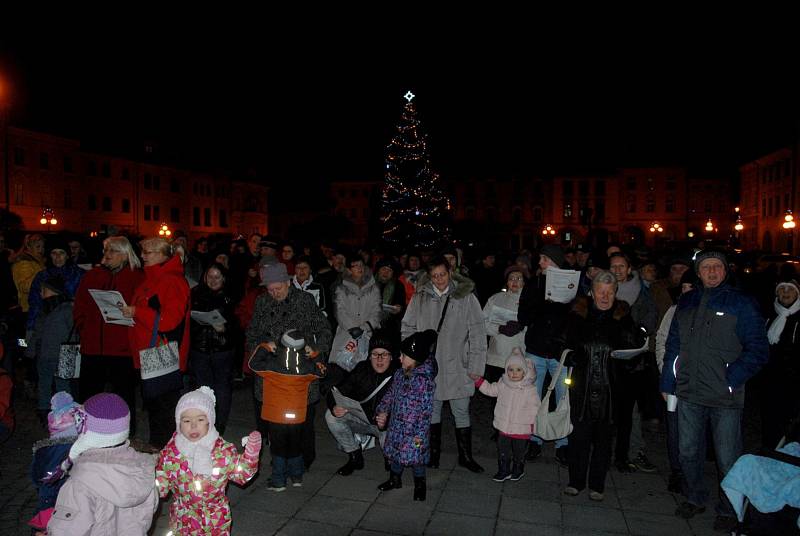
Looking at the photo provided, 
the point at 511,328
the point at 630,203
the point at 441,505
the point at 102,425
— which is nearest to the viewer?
the point at 102,425

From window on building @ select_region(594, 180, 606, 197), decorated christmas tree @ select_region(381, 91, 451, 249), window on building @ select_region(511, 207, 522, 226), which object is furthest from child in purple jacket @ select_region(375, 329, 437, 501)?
window on building @ select_region(511, 207, 522, 226)

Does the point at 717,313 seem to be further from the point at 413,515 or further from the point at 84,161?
the point at 84,161

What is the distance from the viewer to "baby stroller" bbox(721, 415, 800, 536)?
3939mm

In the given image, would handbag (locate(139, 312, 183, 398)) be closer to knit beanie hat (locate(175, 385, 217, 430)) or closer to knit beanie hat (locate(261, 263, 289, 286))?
knit beanie hat (locate(261, 263, 289, 286))

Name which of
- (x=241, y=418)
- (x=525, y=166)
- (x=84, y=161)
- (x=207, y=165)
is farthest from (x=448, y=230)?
(x=525, y=166)

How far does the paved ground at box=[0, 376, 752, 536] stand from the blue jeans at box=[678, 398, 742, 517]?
238mm

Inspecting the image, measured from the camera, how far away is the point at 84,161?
180 ft

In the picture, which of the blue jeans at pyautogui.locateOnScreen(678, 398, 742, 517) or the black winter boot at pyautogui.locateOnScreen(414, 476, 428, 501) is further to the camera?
the black winter boot at pyautogui.locateOnScreen(414, 476, 428, 501)

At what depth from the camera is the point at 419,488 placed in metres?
5.66

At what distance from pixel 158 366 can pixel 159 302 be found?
0.59 m

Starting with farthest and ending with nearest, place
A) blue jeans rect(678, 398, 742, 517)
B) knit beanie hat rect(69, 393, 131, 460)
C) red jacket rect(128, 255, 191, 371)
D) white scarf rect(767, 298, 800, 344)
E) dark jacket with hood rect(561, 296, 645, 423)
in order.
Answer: white scarf rect(767, 298, 800, 344), red jacket rect(128, 255, 191, 371), dark jacket with hood rect(561, 296, 645, 423), blue jeans rect(678, 398, 742, 517), knit beanie hat rect(69, 393, 131, 460)

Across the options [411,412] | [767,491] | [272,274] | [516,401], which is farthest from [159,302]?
[767,491]

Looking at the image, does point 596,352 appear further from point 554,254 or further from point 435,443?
point 435,443

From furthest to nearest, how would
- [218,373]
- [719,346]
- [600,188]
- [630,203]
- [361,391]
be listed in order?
[600,188], [630,203], [218,373], [361,391], [719,346]
